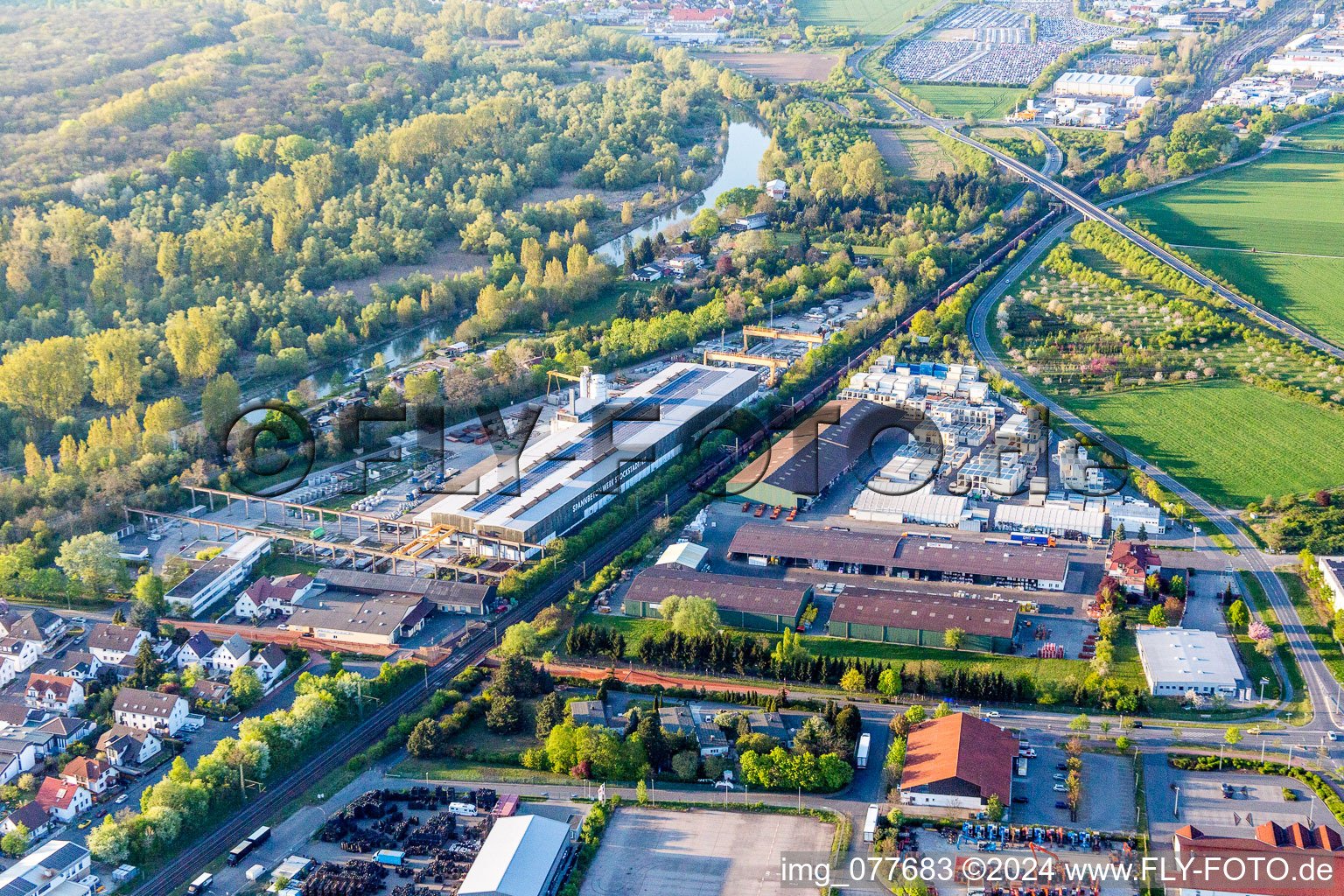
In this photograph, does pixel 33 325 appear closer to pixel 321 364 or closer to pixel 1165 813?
pixel 321 364

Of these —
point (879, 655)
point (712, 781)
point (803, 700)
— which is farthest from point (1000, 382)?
point (712, 781)

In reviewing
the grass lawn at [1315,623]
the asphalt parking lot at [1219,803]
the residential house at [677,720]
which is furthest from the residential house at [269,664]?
the grass lawn at [1315,623]

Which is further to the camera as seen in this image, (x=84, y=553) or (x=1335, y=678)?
(x=84, y=553)

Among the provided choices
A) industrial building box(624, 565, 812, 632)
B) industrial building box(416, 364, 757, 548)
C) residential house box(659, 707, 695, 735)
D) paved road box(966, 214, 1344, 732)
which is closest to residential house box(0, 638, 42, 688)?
industrial building box(416, 364, 757, 548)

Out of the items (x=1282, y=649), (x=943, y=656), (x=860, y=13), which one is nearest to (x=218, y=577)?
(x=943, y=656)

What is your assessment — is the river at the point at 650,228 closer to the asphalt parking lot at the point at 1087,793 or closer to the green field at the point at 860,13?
the asphalt parking lot at the point at 1087,793

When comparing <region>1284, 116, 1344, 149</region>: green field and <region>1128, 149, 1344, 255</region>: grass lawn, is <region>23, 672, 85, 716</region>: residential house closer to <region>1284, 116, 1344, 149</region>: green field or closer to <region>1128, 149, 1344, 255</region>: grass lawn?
<region>1128, 149, 1344, 255</region>: grass lawn
